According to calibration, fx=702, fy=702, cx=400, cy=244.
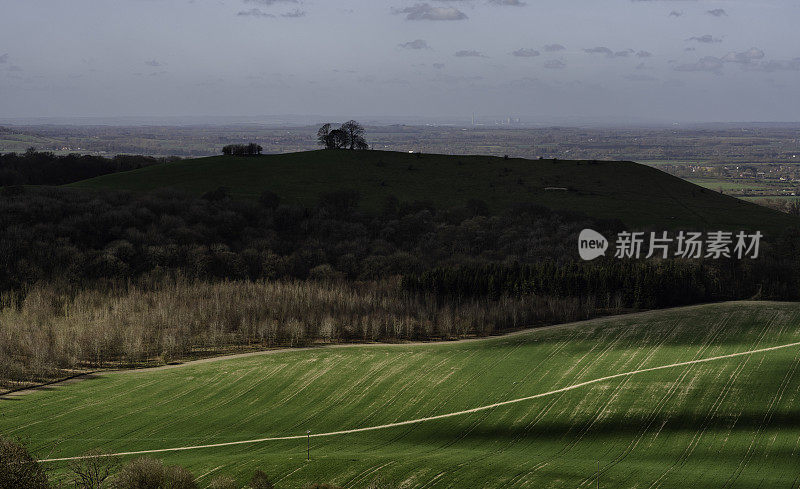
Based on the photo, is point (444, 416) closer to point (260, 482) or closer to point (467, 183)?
point (260, 482)

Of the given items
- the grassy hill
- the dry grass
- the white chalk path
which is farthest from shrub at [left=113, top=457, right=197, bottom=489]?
the grassy hill

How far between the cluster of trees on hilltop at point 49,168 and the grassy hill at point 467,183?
16134mm

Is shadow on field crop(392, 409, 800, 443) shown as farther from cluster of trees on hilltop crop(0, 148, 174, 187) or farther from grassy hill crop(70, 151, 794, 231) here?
cluster of trees on hilltop crop(0, 148, 174, 187)

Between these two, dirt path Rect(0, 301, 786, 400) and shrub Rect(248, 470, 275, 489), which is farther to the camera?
dirt path Rect(0, 301, 786, 400)

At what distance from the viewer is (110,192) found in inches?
5955

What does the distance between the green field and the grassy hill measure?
7243 cm

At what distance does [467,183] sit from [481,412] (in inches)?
4746

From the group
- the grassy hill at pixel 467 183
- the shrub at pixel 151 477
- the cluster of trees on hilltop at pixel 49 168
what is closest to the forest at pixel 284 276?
the grassy hill at pixel 467 183

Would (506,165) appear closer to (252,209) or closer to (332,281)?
(252,209)

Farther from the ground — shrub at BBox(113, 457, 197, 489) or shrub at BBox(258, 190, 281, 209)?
shrub at BBox(258, 190, 281, 209)

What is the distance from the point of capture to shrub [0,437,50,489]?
39.0 metres

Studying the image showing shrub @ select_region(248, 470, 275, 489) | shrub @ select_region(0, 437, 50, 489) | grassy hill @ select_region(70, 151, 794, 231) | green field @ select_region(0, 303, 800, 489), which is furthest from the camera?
grassy hill @ select_region(70, 151, 794, 231)

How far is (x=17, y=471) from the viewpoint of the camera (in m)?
39.5

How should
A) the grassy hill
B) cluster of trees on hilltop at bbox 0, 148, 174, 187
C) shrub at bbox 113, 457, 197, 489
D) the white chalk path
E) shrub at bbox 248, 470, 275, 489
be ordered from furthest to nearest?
1. cluster of trees on hilltop at bbox 0, 148, 174, 187
2. the grassy hill
3. the white chalk path
4. shrub at bbox 248, 470, 275, 489
5. shrub at bbox 113, 457, 197, 489
